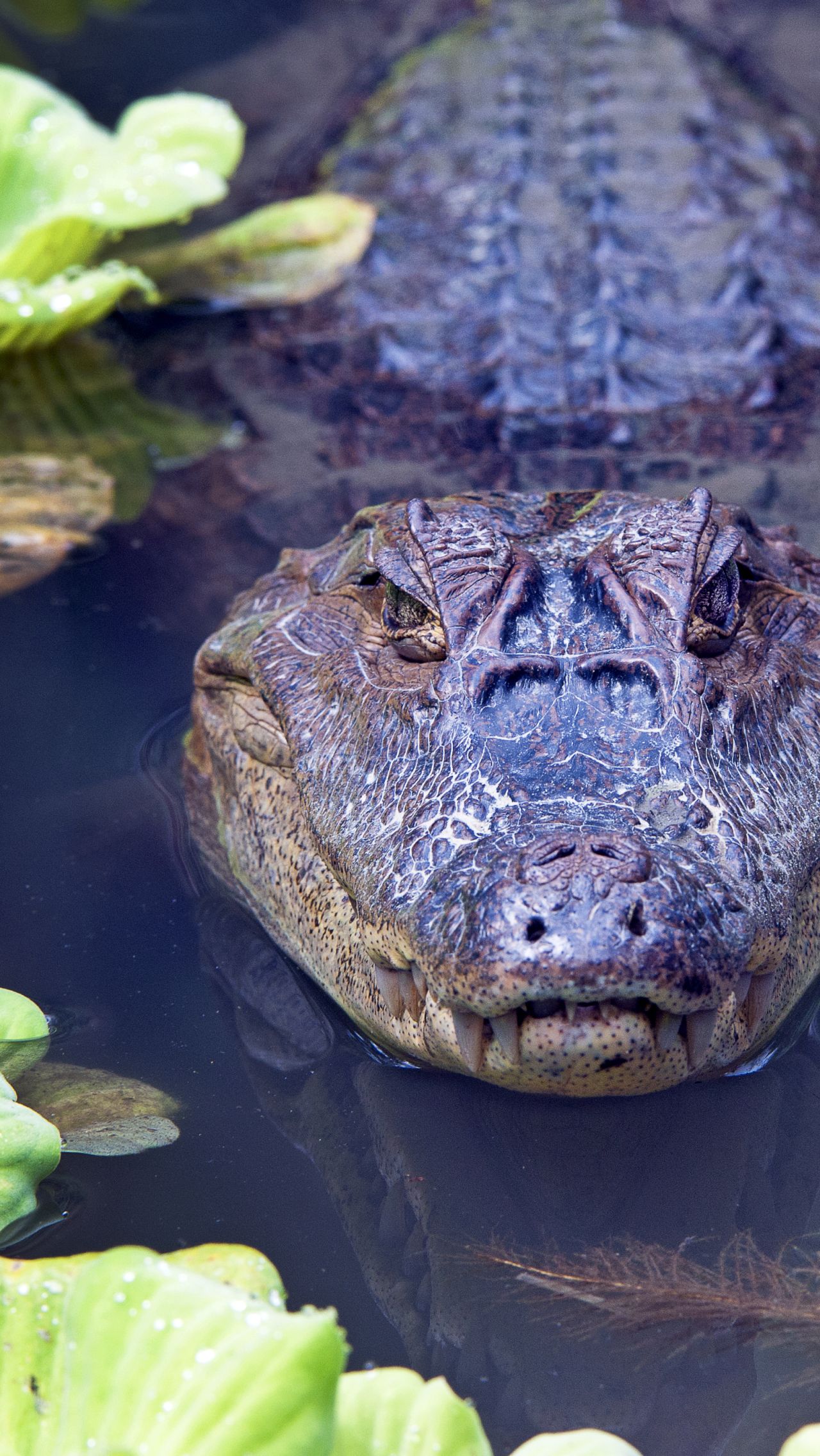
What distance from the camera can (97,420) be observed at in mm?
5145

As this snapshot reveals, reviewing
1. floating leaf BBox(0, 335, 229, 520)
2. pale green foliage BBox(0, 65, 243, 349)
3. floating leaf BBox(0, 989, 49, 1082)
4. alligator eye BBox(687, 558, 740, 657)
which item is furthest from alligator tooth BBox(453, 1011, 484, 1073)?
pale green foliage BBox(0, 65, 243, 349)

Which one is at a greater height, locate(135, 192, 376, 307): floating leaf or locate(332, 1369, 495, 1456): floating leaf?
locate(135, 192, 376, 307): floating leaf

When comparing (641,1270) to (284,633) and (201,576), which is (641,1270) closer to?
(284,633)

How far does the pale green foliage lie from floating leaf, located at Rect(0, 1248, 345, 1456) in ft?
12.7

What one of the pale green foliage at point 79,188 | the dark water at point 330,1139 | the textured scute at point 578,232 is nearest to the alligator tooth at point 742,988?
the dark water at point 330,1139

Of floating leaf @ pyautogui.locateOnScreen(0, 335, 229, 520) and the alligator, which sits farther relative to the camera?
floating leaf @ pyautogui.locateOnScreen(0, 335, 229, 520)

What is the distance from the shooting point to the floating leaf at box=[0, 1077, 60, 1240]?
7.30 ft

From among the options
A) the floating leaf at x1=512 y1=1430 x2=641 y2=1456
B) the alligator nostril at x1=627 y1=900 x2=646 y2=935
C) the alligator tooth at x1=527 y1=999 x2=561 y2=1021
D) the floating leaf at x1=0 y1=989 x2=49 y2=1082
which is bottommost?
the floating leaf at x1=0 y1=989 x2=49 y2=1082

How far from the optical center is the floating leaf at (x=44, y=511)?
14.1 feet

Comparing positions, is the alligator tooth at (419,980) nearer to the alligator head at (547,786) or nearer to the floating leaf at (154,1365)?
the alligator head at (547,786)

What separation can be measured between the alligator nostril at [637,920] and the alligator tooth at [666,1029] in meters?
0.17

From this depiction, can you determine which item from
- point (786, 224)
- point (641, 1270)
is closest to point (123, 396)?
point (786, 224)

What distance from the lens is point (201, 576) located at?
13.8 feet

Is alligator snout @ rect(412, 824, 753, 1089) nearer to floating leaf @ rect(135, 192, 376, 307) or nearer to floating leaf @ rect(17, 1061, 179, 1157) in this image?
floating leaf @ rect(17, 1061, 179, 1157)
